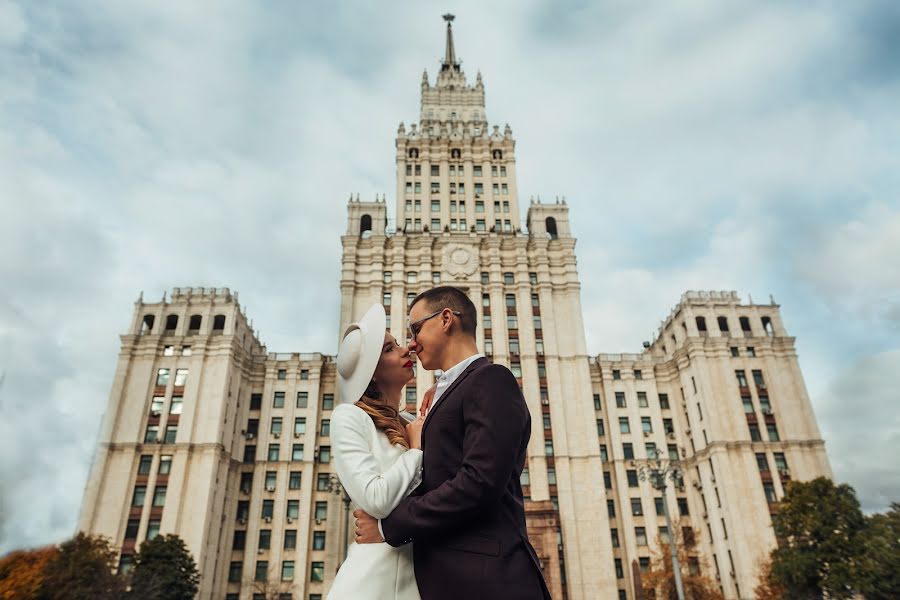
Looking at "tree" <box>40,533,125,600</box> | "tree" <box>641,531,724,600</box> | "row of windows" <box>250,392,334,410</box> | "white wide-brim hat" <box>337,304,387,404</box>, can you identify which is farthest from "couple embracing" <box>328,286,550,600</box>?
"row of windows" <box>250,392,334,410</box>

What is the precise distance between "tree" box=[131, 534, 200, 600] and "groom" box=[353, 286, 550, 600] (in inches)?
1389

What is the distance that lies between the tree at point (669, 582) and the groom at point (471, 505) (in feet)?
142

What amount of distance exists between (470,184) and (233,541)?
41.8 meters

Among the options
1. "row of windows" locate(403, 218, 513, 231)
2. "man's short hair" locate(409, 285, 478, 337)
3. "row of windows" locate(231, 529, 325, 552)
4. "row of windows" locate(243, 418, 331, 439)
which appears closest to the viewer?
"man's short hair" locate(409, 285, 478, 337)

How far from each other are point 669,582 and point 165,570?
3419 cm

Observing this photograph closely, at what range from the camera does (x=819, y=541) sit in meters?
32.7

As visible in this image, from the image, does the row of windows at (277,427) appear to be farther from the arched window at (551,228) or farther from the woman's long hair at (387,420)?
the woman's long hair at (387,420)

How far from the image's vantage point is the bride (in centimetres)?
326

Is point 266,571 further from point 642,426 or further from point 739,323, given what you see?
point 739,323

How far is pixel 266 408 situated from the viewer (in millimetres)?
→ 53469

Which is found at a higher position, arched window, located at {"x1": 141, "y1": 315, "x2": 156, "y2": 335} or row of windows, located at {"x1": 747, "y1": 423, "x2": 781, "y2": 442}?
arched window, located at {"x1": 141, "y1": 315, "x2": 156, "y2": 335}

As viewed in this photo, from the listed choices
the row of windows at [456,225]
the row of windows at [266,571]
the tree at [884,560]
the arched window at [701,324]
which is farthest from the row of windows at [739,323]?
the row of windows at [266,571]

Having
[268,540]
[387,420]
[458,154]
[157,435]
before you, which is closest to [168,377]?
[157,435]

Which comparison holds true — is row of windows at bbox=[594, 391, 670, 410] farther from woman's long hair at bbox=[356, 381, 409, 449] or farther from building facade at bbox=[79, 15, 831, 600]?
woman's long hair at bbox=[356, 381, 409, 449]
